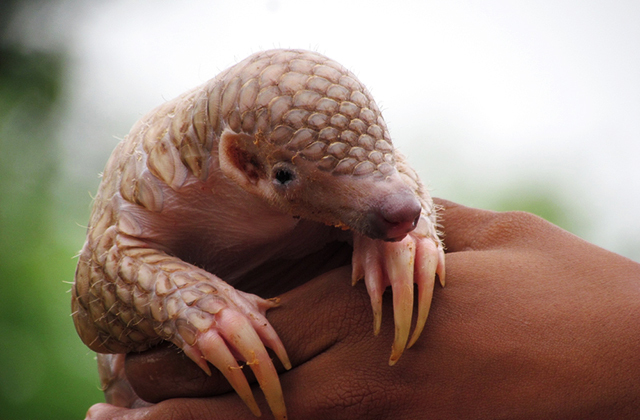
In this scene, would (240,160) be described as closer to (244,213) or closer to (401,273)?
(244,213)

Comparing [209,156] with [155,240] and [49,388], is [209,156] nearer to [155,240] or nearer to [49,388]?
[155,240]

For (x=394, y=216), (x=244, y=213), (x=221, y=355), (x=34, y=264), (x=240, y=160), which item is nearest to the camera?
(x=394, y=216)

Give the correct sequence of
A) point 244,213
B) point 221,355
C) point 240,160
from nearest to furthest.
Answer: point 221,355, point 240,160, point 244,213

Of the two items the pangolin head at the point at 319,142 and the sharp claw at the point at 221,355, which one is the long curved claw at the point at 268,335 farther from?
Result: the pangolin head at the point at 319,142

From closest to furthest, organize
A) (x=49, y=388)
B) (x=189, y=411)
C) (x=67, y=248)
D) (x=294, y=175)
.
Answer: (x=294, y=175) < (x=189, y=411) < (x=49, y=388) < (x=67, y=248)

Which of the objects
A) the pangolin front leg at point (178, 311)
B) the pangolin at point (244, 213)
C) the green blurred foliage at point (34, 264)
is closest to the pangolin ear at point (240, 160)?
the pangolin at point (244, 213)

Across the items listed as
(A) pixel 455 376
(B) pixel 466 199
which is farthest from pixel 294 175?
(B) pixel 466 199

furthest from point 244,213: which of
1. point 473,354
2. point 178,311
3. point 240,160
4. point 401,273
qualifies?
point 473,354
